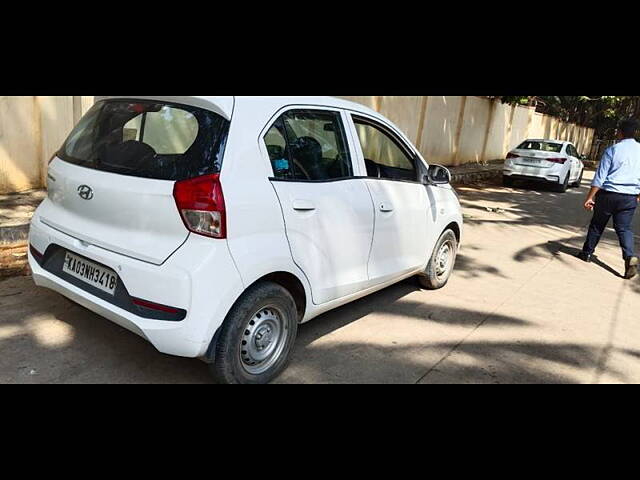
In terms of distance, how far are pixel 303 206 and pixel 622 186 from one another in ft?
14.7

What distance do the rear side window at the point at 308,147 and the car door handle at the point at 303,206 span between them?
16 centimetres

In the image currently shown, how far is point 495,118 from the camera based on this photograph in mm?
19344

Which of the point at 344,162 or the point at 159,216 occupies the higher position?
the point at 344,162

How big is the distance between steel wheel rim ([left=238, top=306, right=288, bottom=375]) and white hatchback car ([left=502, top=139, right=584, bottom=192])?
1183cm

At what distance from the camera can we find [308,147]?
124 inches

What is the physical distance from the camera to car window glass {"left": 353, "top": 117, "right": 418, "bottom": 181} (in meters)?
3.81

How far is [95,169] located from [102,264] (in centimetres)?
55

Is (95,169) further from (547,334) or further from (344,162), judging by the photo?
(547,334)

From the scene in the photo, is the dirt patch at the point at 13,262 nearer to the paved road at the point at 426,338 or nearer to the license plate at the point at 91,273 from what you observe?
the paved road at the point at 426,338

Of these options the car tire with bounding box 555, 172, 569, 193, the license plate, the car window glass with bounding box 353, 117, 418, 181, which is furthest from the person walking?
the car tire with bounding box 555, 172, 569, 193

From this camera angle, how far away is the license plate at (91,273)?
258cm

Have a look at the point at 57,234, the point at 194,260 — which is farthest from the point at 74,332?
the point at 194,260

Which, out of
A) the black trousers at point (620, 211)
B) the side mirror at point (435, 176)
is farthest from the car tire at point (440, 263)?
the black trousers at point (620, 211)

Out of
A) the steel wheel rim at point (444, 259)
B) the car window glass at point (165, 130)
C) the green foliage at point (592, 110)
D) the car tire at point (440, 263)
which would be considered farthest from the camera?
the green foliage at point (592, 110)
